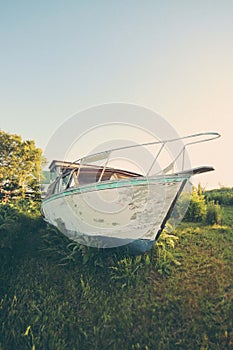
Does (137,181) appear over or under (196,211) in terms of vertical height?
over

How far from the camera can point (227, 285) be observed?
639 centimetres

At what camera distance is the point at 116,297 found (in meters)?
6.30

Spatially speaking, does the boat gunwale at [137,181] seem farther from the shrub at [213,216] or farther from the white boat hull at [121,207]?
the shrub at [213,216]

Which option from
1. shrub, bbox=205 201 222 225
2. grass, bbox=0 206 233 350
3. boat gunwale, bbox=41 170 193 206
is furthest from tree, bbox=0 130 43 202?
boat gunwale, bbox=41 170 193 206

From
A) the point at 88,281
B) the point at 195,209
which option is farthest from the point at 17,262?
the point at 195,209

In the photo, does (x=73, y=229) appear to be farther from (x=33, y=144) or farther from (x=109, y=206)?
(x=33, y=144)

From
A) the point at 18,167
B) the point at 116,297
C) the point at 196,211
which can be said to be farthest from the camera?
the point at 18,167

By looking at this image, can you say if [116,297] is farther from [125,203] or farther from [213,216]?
[213,216]

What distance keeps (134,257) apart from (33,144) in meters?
Answer: 11.9

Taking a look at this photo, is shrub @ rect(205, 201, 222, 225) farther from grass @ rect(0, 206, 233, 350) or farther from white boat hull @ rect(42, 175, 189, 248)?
white boat hull @ rect(42, 175, 189, 248)

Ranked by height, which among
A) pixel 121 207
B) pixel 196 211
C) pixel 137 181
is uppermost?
pixel 137 181

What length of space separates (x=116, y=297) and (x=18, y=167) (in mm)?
12041

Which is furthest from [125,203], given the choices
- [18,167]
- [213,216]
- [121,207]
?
[18,167]

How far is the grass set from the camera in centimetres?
543
